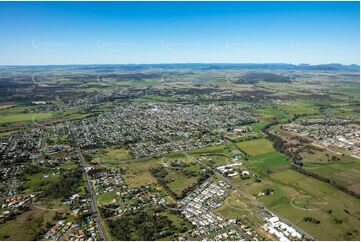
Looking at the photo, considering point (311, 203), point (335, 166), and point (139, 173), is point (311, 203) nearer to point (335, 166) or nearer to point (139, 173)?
point (335, 166)

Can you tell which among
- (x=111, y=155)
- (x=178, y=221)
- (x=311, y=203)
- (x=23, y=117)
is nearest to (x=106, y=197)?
(x=178, y=221)

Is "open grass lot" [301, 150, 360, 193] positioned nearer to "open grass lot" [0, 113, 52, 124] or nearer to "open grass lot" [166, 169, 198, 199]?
"open grass lot" [166, 169, 198, 199]

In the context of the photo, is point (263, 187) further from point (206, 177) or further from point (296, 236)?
point (296, 236)

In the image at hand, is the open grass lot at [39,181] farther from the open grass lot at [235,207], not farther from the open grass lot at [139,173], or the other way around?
the open grass lot at [235,207]

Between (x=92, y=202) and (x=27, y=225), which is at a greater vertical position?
(x=92, y=202)

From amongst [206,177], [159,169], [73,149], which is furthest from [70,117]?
[206,177]

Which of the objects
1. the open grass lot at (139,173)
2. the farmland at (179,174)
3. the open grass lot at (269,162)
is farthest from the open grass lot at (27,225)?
the open grass lot at (269,162)
